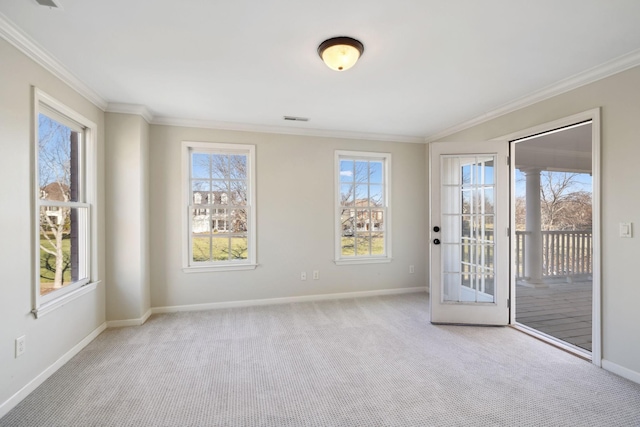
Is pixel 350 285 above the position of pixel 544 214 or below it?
below

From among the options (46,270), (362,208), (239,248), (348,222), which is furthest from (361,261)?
(46,270)

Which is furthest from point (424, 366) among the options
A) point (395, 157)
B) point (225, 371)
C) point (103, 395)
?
point (395, 157)

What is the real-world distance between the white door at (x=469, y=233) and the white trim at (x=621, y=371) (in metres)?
0.97

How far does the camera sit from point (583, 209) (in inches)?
201

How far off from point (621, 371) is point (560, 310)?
177cm

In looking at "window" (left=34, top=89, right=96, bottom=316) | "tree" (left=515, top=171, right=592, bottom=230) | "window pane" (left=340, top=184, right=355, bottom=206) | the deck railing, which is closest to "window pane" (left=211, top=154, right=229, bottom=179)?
"window" (left=34, top=89, right=96, bottom=316)

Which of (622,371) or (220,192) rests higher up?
(220,192)

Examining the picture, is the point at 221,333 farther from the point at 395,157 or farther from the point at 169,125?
the point at 395,157

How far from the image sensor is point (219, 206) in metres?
4.04

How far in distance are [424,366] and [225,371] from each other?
163 centimetres

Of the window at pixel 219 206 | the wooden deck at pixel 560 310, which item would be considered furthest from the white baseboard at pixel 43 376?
the wooden deck at pixel 560 310

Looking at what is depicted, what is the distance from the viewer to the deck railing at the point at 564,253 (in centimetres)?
521

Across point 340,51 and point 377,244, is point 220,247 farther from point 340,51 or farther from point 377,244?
point 340,51

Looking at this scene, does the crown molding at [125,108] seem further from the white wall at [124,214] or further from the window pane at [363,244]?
the window pane at [363,244]
